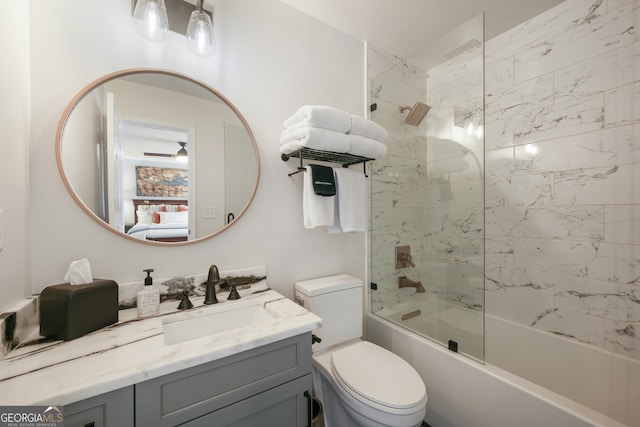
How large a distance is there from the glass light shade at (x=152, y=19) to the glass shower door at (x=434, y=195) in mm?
1349

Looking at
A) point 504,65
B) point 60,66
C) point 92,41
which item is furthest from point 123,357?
point 504,65

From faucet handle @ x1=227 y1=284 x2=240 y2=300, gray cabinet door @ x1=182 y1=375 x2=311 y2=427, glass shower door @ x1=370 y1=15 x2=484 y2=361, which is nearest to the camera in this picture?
gray cabinet door @ x1=182 y1=375 x2=311 y2=427

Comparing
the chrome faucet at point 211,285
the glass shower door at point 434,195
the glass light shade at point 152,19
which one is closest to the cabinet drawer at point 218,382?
the chrome faucet at point 211,285

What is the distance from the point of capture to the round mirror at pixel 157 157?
3.28 feet

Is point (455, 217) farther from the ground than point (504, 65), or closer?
closer

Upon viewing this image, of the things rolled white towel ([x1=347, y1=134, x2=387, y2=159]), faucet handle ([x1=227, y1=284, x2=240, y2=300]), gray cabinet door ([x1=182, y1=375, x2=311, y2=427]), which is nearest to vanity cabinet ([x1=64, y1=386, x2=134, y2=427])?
gray cabinet door ([x1=182, y1=375, x2=311, y2=427])

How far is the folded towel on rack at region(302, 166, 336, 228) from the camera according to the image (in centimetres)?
139

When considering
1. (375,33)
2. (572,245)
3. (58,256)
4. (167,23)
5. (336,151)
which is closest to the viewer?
(58,256)

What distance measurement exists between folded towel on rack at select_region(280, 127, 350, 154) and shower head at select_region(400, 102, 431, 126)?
2.46ft

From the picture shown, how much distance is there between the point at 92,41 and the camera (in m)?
1.01

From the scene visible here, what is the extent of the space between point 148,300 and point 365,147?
1284mm

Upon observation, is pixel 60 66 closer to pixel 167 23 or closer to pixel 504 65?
pixel 167 23

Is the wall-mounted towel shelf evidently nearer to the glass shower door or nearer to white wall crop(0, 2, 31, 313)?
the glass shower door

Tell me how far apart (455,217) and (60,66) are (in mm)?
2098
